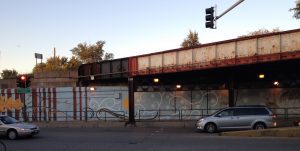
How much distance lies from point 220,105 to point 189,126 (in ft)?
25.1

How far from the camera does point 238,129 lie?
26672 mm

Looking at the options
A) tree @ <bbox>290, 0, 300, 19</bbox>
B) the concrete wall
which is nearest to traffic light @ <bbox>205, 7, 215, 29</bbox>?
the concrete wall

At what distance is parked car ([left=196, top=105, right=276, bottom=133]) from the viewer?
26.3 m

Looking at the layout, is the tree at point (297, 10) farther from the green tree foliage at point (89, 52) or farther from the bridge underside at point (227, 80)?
the green tree foliage at point (89, 52)

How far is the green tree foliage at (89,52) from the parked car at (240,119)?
198 feet

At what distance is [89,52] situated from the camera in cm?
8688

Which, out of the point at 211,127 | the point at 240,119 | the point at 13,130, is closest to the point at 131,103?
the point at 211,127

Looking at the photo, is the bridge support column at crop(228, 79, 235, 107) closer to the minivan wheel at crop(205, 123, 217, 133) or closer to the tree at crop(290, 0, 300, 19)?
the minivan wheel at crop(205, 123, 217, 133)

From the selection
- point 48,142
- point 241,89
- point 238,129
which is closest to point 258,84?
point 241,89

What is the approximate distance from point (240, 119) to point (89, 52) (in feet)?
207

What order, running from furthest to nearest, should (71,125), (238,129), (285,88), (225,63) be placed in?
(285,88)
(71,125)
(225,63)
(238,129)

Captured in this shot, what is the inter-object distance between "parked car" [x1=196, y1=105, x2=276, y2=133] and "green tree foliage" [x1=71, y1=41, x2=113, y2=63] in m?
60.3

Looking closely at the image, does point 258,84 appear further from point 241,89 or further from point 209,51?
point 209,51

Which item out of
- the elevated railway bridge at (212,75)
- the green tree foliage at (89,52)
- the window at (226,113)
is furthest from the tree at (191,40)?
the window at (226,113)
